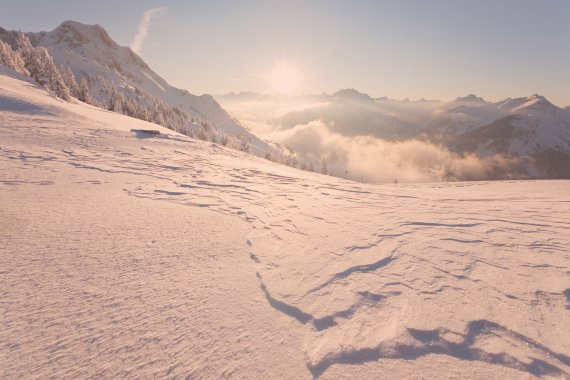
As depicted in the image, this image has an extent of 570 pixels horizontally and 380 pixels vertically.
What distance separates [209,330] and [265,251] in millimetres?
1497

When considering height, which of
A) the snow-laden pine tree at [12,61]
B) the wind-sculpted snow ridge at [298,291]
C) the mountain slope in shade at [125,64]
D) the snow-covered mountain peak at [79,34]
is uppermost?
the snow-covered mountain peak at [79,34]

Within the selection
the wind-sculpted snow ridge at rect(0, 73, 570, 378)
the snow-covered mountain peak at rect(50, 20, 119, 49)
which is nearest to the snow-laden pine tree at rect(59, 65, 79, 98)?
the wind-sculpted snow ridge at rect(0, 73, 570, 378)

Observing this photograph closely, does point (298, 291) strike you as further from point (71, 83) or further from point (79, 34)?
point (79, 34)

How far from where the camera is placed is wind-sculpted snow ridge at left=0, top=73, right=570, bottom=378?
6.05 feet

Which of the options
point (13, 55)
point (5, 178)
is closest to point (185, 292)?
point (5, 178)

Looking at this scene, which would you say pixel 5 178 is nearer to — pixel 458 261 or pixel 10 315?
pixel 10 315

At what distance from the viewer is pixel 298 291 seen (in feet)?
8.66

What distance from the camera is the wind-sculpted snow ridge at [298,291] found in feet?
6.05

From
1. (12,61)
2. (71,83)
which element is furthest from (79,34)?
(12,61)

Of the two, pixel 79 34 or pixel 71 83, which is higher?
pixel 79 34

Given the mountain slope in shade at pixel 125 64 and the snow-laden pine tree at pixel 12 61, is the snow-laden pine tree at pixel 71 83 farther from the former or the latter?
the mountain slope in shade at pixel 125 64

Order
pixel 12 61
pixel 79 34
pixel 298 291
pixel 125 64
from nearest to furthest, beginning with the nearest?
pixel 298 291, pixel 12 61, pixel 125 64, pixel 79 34

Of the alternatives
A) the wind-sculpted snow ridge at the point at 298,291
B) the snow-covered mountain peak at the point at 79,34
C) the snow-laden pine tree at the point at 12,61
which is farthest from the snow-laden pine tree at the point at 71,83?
the snow-covered mountain peak at the point at 79,34

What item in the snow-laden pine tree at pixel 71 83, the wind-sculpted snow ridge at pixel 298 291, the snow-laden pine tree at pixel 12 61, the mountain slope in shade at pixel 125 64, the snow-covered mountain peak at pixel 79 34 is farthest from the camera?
the snow-covered mountain peak at pixel 79 34
